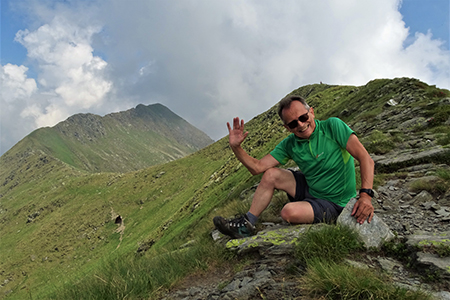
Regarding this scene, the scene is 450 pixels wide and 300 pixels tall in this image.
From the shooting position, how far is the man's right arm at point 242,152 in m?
5.54

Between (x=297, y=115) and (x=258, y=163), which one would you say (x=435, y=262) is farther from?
(x=258, y=163)

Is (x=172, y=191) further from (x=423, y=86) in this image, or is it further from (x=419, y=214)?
(x=419, y=214)

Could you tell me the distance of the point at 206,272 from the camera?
4766 mm

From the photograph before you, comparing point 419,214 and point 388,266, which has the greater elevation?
point 388,266

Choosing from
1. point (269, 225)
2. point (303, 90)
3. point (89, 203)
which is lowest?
point (269, 225)

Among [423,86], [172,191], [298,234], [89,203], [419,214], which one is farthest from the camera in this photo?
[89,203]

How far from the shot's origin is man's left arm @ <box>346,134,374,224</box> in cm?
423

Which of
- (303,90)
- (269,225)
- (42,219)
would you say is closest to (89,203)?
(42,219)

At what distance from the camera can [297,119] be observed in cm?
514

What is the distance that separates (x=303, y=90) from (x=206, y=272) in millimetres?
76726

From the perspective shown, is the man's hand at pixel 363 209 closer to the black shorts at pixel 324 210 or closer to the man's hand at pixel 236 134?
the black shorts at pixel 324 210

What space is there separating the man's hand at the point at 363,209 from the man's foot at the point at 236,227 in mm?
2156

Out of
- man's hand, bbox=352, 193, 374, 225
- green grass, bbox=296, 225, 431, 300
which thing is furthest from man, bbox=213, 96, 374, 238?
green grass, bbox=296, 225, 431, 300

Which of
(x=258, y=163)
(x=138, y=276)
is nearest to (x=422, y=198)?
(x=258, y=163)
